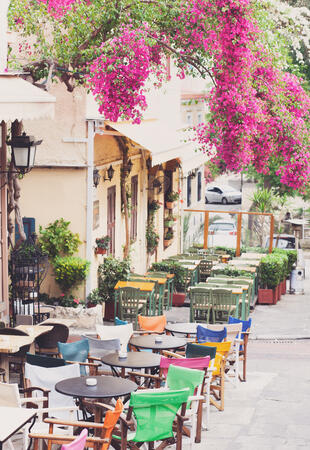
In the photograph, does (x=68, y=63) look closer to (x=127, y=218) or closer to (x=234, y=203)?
(x=127, y=218)

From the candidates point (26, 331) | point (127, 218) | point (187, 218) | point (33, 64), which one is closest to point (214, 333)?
point (26, 331)

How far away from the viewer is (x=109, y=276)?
16.9 metres

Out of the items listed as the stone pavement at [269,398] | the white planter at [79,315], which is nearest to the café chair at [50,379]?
the stone pavement at [269,398]

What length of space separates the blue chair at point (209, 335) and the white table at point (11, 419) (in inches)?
182

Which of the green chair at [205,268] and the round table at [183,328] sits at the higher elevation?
the green chair at [205,268]

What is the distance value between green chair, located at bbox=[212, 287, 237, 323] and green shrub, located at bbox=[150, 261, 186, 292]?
11.4 ft

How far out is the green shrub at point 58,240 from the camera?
51.2 ft

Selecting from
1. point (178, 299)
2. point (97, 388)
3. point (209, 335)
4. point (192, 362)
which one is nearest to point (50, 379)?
point (97, 388)

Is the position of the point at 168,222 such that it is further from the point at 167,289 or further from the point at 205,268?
the point at 167,289

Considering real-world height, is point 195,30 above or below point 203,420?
above

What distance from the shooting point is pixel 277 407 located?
1086cm

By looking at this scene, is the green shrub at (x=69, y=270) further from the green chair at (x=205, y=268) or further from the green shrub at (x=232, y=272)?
the green chair at (x=205, y=268)

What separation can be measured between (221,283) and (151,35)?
6613mm

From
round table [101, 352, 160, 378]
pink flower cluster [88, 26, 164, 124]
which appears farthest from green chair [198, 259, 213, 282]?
round table [101, 352, 160, 378]
